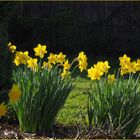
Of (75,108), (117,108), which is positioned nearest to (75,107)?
(75,108)

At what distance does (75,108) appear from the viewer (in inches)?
319

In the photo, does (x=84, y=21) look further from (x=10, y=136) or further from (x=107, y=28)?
(x=10, y=136)

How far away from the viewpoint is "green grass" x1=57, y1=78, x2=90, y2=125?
6863 mm

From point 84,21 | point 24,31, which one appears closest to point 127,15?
point 84,21

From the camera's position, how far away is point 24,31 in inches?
636

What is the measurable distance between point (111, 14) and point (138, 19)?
922 millimetres

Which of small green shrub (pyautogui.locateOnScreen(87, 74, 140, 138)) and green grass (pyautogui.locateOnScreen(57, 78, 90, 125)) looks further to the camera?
green grass (pyautogui.locateOnScreen(57, 78, 90, 125))

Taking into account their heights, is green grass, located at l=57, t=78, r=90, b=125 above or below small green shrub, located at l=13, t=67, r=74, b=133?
below

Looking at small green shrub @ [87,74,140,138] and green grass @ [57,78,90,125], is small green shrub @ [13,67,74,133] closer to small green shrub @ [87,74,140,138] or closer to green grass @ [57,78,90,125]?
small green shrub @ [87,74,140,138]

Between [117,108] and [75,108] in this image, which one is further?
[75,108]

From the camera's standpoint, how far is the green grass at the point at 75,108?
686 cm

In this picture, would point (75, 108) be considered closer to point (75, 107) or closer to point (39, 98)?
point (75, 107)

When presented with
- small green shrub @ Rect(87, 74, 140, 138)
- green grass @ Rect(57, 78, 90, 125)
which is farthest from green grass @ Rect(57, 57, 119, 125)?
small green shrub @ Rect(87, 74, 140, 138)

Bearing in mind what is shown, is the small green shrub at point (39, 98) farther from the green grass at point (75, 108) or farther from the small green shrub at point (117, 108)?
the green grass at point (75, 108)
